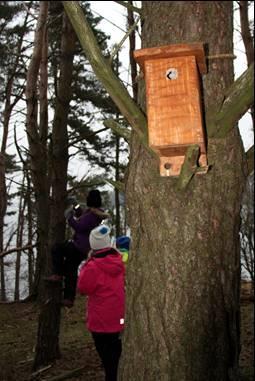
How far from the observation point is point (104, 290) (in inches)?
134

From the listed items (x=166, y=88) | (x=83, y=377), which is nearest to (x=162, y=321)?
(x=166, y=88)

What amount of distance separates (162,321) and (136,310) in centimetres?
13

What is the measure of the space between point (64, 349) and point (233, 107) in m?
4.74

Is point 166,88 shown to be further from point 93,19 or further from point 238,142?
point 93,19

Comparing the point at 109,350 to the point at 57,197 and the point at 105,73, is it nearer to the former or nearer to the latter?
the point at 57,197

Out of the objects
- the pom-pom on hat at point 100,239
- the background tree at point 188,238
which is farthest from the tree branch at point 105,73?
the pom-pom on hat at point 100,239

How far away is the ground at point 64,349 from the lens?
4.46 meters

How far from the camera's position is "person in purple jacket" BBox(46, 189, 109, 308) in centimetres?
473

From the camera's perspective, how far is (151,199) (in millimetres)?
1900

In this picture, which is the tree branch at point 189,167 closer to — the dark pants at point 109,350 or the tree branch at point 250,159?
the tree branch at point 250,159

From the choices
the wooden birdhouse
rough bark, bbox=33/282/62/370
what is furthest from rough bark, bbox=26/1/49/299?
the wooden birdhouse

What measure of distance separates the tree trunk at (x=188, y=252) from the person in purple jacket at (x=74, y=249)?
109 inches

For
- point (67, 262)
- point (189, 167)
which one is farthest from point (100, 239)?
point (189, 167)

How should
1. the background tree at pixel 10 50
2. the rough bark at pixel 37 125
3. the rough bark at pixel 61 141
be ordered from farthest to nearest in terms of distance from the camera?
1. the background tree at pixel 10 50
2. the rough bark at pixel 37 125
3. the rough bark at pixel 61 141
